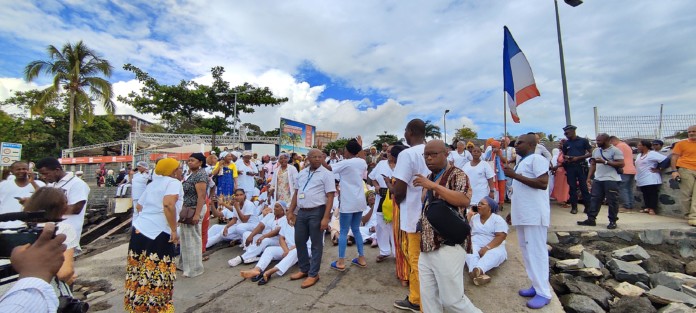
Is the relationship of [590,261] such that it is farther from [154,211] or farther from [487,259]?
[154,211]

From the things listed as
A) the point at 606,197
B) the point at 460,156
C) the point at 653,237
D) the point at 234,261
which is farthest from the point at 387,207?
the point at 653,237

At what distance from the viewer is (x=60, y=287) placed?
2.24 meters

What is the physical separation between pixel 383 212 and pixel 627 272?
11.4ft

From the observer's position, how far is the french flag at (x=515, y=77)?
197 inches

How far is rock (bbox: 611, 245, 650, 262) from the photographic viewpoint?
509cm

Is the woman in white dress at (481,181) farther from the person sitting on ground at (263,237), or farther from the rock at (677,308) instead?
the person sitting on ground at (263,237)

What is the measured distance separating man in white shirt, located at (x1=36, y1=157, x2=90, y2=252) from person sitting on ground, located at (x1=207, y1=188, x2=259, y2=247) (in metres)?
2.79

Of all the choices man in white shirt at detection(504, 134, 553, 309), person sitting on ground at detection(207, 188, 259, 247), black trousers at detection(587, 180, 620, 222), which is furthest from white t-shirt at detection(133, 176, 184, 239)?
black trousers at detection(587, 180, 620, 222)

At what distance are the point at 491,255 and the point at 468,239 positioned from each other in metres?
1.74

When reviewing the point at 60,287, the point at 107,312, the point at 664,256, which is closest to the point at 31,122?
the point at 107,312

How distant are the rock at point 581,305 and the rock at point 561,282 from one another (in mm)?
305

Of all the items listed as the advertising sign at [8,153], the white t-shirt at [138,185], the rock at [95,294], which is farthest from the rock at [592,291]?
the advertising sign at [8,153]

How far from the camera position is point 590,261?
4.83 meters

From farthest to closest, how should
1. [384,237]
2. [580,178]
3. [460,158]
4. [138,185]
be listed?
[138,185], [460,158], [580,178], [384,237]
